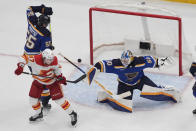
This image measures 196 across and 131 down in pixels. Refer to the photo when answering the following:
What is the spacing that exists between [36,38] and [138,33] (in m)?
1.53

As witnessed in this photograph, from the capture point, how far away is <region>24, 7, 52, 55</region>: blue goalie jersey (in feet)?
18.7

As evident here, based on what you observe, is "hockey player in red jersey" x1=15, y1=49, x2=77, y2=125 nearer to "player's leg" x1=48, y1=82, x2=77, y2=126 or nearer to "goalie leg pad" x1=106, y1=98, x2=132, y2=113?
"player's leg" x1=48, y1=82, x2=77, y2=126

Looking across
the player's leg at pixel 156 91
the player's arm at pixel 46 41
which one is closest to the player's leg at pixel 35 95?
the player's arm at pixel 46 41

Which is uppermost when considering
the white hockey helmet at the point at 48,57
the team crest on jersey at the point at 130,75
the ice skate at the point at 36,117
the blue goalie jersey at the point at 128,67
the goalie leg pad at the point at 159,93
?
the white hockey helmet at the point at 48,57

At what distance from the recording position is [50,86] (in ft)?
17.6

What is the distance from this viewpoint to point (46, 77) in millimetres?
5281

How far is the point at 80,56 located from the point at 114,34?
580mm

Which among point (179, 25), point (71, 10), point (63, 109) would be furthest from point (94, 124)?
point (71, 10)

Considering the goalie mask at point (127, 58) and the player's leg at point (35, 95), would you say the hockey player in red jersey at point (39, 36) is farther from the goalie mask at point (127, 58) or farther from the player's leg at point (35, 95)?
the goalie mask at point (127, 58)

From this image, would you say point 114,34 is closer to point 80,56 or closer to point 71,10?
point 80,56

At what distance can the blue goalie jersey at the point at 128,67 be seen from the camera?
5504mm

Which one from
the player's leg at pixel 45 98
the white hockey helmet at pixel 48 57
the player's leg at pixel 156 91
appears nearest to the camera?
the white hockey helmet at pixel 48 57

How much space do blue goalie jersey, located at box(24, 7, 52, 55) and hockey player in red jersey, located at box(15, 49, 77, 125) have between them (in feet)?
1.62

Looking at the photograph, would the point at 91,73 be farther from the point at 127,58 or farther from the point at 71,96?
the point at 71,96
